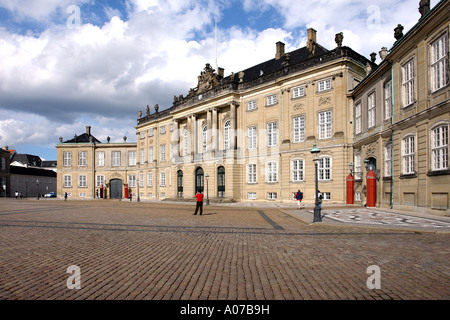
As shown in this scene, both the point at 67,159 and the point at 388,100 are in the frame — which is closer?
the point at 388,100

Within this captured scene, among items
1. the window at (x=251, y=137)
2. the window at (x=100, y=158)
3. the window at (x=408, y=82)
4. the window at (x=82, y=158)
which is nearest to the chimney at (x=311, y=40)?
the window at (x=251, y=137)

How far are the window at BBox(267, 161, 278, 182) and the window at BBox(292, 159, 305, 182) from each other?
8.15 ft

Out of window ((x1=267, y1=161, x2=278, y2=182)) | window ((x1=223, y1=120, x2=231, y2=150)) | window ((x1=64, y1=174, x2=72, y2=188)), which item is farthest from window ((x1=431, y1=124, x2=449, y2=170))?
window ((x1=64, y1=174, x2=72, y2=188))

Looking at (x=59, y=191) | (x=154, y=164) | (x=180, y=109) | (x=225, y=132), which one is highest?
(x=180, y=109)

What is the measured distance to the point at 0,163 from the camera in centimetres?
7625

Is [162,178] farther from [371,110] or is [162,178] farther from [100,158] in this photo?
[371,110]

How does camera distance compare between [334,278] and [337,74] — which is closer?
[334,278]

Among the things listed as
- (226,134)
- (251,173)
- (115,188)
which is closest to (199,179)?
(226,134)

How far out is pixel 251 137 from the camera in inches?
1601

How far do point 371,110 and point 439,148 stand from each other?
10.5 metres
